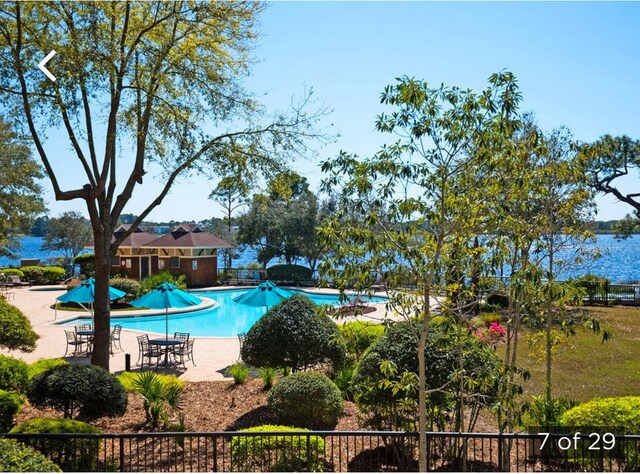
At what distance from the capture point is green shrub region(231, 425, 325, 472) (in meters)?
7.17

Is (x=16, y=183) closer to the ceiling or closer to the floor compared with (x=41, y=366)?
closer to the ceiling

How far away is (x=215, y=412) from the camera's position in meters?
11.0

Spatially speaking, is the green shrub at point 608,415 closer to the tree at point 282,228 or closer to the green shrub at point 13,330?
the green shrub at point 13,330

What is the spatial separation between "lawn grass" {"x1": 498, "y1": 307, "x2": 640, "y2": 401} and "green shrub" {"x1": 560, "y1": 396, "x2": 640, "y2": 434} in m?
2.24

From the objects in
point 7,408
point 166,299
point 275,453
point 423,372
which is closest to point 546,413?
point 423,372

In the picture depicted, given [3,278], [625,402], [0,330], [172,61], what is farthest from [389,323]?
[3,278]

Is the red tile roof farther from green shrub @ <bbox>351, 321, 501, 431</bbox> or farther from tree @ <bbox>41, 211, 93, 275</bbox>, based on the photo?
green shrub @ <bbox>351, 321, 501, 431</bbox>

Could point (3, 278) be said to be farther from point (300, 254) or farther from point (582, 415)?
point (582, 415)

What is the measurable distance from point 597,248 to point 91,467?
10.0 m

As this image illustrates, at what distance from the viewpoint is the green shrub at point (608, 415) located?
24.6ft

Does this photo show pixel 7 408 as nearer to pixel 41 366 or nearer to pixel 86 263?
pixel 41 366

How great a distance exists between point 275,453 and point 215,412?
4.12 meters

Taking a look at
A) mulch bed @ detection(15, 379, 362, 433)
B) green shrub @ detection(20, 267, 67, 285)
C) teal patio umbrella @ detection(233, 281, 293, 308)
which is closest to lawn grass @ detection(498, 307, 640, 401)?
mulch bed @ detection(15, 379, 362, 433)

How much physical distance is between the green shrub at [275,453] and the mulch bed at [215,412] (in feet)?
7.98
